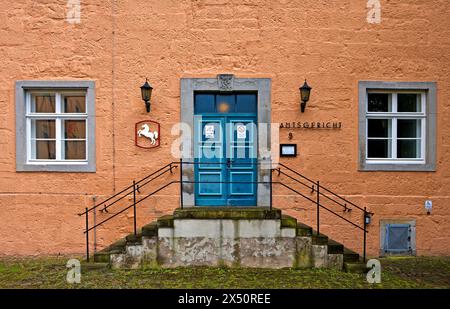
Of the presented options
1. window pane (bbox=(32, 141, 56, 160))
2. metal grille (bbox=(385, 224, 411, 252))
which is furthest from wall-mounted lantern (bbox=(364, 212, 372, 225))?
window pane (bbox=(32, 141, 56, 160))

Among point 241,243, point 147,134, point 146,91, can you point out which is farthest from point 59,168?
point 241,243

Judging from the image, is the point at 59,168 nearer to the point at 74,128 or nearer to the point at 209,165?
the point at 74,128

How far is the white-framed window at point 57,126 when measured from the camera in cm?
723

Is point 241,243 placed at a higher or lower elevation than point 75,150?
lower

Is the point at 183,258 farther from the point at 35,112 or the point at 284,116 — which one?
the point at 35,112

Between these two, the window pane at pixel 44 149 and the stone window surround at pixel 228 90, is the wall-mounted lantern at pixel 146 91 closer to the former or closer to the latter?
the stone window surround at pixel 228 90

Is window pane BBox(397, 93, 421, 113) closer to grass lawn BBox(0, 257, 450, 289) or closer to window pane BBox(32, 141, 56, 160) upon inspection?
grass lawn BBox(0, 257, 450, 289)

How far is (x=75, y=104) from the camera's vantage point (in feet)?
23.9

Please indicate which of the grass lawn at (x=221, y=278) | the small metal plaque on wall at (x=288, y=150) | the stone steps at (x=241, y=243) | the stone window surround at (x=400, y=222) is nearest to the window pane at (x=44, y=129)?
the grass lawn at (x=221, y=278)

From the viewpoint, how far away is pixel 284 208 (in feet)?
23.0

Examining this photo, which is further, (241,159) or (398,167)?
(241,159)

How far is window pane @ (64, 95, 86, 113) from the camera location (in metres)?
7.26

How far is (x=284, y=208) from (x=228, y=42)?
367 cm

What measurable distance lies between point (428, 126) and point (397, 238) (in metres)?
2.45
